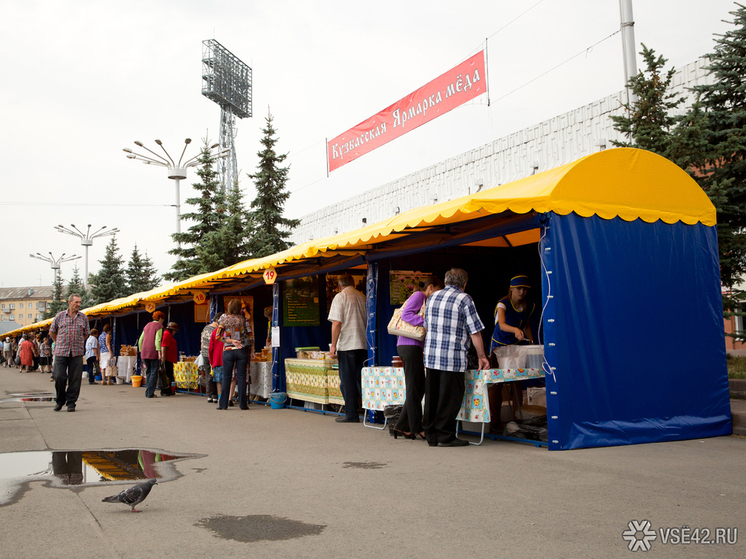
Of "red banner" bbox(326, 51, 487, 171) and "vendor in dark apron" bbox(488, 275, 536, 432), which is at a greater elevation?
"red banner" bbox(326, 51, 487, 171)

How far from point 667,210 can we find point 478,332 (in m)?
2.70

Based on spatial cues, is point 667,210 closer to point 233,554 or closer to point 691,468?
point 691,468

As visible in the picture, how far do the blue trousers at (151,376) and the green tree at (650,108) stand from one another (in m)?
10.9

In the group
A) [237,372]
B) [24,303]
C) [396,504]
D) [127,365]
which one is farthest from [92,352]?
[24,303]

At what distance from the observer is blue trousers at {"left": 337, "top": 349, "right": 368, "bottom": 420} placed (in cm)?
993

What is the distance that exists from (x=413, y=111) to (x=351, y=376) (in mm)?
10009

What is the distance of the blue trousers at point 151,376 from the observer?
15656 millimetres

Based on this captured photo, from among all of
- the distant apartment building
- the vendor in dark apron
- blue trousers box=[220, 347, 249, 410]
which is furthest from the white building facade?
the distant apartment building

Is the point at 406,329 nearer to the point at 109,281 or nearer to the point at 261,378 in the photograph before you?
the point at 261,378

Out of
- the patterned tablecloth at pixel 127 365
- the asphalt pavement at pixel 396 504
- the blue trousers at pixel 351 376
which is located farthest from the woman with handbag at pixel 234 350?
the patterned tablecloth at pixel 127 365

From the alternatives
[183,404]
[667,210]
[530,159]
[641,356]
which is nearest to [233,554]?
[641,356]

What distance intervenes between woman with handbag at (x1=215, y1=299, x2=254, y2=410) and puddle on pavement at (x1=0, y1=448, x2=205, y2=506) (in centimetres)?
439

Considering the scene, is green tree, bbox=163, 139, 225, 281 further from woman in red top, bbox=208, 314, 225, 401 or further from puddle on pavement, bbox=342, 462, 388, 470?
puddle on pavement, bbox=342, 462, 388, 470

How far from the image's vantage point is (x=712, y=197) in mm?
10352
